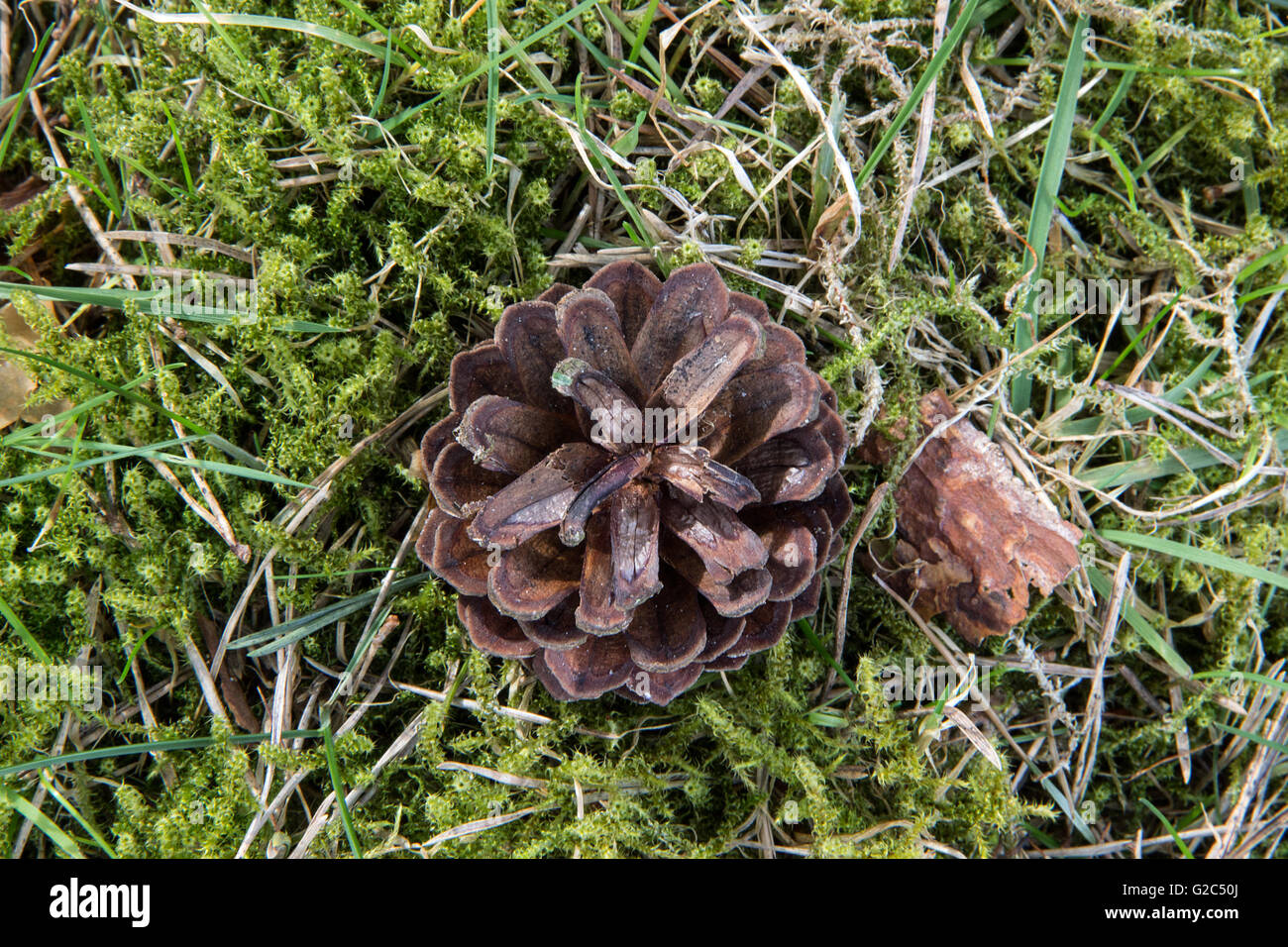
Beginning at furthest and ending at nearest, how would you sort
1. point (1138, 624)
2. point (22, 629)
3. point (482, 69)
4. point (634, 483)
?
point (1138, 624), point (22, 629), point (482, 69), point (634, 483)

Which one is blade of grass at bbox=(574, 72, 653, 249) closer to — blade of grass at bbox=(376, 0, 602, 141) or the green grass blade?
blade of grass at bbox=(376, 0, 602, 141)

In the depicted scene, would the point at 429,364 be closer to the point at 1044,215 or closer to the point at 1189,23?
the point at 1044,215

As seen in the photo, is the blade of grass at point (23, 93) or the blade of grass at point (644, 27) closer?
the blade of grass at point (644, 27)

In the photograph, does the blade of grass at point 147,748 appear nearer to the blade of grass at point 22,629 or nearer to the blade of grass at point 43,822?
the blade of grass at point 43,822

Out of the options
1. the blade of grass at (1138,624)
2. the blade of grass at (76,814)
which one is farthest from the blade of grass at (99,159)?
the blade of grass at (1138,624)

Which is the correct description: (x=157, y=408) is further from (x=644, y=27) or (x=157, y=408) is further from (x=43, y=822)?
(x=644, y=27)

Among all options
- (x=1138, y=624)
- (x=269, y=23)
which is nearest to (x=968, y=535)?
(x=1138, y=624)

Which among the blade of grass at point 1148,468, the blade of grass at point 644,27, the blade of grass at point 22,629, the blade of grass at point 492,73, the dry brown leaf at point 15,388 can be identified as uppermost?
the blade of grass at point 644,27
